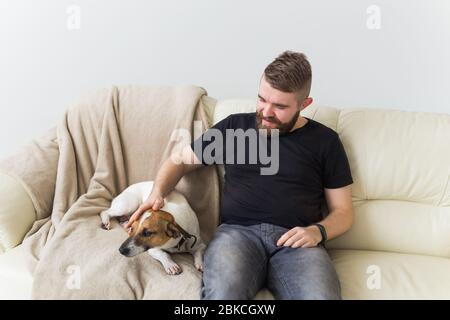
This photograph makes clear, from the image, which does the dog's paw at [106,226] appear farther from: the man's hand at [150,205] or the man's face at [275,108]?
the man's face at [275,108]

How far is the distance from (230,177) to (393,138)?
2.30 ft

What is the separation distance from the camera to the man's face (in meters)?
1.55

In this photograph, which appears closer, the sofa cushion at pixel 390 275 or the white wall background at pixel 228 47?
the sofa cushion at pixel 390 275

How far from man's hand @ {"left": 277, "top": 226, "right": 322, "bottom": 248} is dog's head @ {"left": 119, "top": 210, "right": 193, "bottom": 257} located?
392 mm

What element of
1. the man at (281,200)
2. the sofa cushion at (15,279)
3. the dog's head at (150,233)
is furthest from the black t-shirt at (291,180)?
the sofa cushion at (15,279)

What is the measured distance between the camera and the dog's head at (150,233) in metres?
1.54

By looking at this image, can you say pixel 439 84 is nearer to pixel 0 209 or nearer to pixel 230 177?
pixel 230 177

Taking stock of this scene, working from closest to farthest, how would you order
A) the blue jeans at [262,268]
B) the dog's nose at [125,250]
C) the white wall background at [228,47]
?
1. the blue jeans at [262,268]
2. the dog's nose at [125,250]
3. the white wall background at [228,47]

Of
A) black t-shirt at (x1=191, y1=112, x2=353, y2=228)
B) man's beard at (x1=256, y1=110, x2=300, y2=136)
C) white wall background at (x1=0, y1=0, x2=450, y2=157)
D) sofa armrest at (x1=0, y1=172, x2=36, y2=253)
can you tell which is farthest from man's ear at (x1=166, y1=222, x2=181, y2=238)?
white wall background at (x1=0, y1=0, x2=450, y2=157)

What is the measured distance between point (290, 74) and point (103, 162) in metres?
0.90

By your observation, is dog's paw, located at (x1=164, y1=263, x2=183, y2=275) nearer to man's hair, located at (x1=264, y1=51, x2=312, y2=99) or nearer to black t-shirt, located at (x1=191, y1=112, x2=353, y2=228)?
black t-shirt, located at (x1=191, y1=112, x2=353, y2=228)

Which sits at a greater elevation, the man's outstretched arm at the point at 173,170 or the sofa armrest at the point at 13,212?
the man's outstretched arm at the point at 173,170
